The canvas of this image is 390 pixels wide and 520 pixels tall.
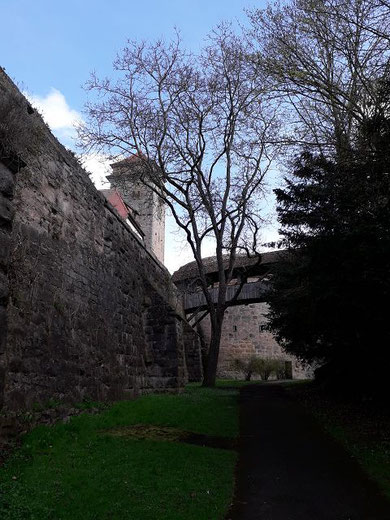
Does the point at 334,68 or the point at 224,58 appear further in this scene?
the point at 224,58

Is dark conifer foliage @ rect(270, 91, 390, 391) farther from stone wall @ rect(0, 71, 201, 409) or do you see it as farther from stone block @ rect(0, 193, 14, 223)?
stone block @ rect(0, 193, 14, 223)

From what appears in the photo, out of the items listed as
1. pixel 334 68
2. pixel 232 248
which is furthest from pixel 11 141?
pixel 232 248

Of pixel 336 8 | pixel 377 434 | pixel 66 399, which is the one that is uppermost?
pixel 336 8

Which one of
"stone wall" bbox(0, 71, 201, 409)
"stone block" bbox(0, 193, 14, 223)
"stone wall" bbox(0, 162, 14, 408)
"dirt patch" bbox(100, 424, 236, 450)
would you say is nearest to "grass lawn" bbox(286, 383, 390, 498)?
"dirt patch" bbox(100, 424, 236, 450)

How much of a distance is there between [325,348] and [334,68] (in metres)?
7.32

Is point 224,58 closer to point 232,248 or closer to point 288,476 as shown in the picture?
point 232,248

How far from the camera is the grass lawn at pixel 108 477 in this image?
143 inches

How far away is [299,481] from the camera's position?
479 centimetres

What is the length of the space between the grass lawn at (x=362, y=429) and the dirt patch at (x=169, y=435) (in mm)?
1807

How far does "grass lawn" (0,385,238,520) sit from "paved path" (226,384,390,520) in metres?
0.26

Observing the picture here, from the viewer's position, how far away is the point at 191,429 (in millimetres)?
7281

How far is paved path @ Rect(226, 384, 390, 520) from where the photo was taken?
154 inches

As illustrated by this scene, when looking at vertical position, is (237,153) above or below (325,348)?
above

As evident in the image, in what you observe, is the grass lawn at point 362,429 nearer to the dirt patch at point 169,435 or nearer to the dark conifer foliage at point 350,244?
the dark conifer foliage at point 350,244
